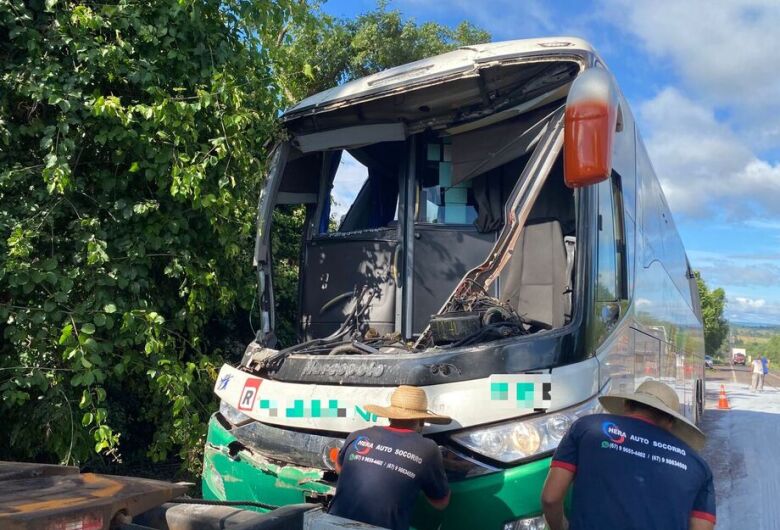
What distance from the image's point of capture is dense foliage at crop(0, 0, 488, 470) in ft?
16.6

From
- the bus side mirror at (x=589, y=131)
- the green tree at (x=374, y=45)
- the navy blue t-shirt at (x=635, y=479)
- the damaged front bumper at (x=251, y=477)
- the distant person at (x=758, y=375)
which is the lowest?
the distant person at (x=758, y=375)

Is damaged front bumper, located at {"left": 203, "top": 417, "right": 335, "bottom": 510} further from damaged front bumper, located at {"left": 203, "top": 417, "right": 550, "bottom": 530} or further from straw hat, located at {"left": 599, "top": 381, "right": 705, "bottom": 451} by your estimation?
straw hat, located at {"left": 599, "top": 381, "right": 705, "bottom": 451}

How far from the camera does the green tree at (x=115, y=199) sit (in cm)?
506

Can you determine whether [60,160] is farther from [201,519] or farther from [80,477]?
[201,519]

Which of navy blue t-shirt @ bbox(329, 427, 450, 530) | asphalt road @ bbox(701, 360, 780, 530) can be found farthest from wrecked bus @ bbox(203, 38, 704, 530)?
asphalt road @ bbox(701, 360, 780, 530)

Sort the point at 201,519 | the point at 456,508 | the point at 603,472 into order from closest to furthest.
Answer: the point at 201,519 < the point at 603,472 < the point at 456,508

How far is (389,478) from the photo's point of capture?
3236mm

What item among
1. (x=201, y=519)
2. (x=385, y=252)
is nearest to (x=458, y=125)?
(x=385, y=252)

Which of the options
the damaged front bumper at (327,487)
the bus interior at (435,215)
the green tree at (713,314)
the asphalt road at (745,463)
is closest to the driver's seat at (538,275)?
the bus interior at (435,215)

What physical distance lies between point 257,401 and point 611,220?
2640 mm

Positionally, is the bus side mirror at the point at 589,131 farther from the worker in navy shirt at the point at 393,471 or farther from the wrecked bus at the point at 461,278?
the worker in navy shirt at the point at 393,471

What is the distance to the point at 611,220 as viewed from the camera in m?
4.79

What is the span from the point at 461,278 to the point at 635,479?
2.28 m

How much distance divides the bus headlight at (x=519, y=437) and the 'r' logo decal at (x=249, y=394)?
130 cm
